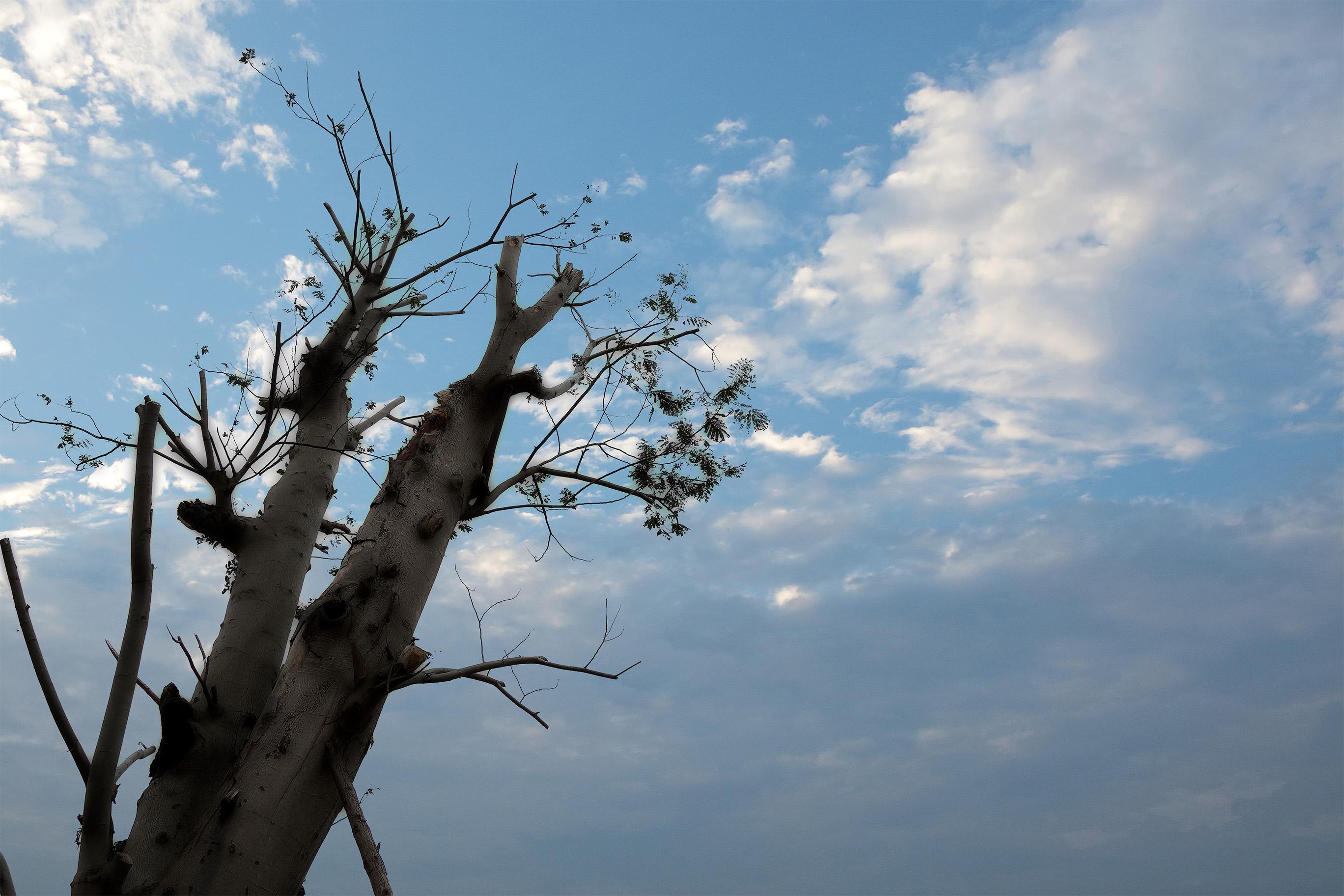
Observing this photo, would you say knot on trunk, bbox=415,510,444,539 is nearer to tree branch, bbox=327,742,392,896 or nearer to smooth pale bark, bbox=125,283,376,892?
smooth pale bark, bbox=125,283,376,892

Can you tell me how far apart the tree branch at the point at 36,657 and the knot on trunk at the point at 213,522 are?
5.21 feet

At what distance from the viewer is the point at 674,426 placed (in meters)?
6.95

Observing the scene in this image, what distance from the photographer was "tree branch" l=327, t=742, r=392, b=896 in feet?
11.4

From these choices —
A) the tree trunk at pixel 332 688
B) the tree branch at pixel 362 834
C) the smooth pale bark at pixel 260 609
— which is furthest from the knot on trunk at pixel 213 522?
the tree branch at pixel 362 834

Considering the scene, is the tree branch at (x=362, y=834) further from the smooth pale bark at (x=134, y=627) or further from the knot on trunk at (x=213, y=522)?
the knot on trunk at (x=213, y=522)

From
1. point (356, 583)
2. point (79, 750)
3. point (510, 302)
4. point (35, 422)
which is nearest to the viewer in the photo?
point (79, 750)

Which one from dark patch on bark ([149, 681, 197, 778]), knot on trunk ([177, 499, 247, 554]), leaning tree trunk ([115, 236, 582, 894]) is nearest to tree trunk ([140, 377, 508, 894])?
leaning tree trunk ([115, 236, 582, 894])

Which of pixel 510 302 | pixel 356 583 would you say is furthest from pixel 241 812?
pixel 510 302

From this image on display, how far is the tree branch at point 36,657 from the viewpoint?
264 centimetres

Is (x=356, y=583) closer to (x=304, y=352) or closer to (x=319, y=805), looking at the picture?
(x=319, y=805)

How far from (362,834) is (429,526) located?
149cm

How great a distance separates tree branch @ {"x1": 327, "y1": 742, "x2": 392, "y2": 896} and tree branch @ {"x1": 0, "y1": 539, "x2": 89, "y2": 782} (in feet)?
3.25

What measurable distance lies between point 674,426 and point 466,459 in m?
2.40

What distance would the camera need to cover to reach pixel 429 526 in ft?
14.5
